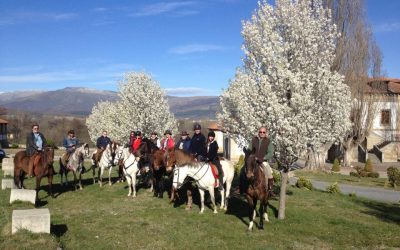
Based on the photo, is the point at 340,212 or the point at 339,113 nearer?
the point at 339,113

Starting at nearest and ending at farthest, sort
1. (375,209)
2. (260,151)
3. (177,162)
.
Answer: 1. (260,151)
2. (177,162)
3. (375,209)

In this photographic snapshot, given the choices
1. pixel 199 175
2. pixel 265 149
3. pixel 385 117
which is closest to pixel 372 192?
pixel 265 149

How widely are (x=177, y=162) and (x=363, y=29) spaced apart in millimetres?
28999

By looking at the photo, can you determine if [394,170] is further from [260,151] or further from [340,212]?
[260,151]

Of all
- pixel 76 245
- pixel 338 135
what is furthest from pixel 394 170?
pixel 76 245

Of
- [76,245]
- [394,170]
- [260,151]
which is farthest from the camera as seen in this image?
[394,170]

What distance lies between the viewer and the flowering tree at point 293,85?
1227 cm

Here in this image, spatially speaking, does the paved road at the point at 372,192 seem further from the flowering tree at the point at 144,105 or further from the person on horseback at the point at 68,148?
the person on horseback at the point at 68,148

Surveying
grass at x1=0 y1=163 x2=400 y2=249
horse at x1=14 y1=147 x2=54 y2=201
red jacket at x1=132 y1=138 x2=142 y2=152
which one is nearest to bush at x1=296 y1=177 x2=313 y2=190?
grass at x1=0 y1=163 x2=400 y2=249

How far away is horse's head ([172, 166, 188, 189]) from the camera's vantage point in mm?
13406

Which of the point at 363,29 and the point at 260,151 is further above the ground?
the point at 363,29

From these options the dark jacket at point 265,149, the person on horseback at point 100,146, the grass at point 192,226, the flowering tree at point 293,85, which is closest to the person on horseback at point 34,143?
the grass at point 192,226

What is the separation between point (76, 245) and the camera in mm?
10000

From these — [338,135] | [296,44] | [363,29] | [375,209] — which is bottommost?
[375,209]
